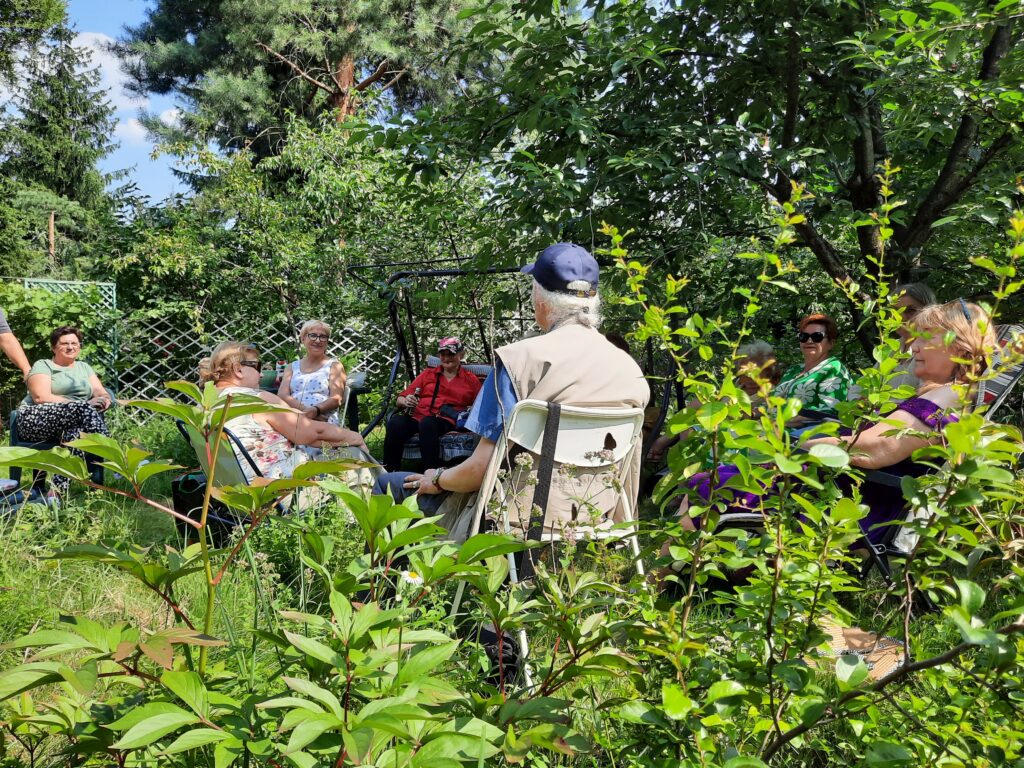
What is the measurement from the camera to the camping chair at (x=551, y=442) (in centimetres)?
221

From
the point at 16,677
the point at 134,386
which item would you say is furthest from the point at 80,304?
the point at 16,677

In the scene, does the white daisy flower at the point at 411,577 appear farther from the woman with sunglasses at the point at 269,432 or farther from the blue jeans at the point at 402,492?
the woman with sunglasses at the point at 269,432

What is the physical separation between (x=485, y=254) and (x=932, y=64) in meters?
2.04

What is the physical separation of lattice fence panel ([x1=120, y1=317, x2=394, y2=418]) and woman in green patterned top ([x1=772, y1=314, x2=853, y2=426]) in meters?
4.94

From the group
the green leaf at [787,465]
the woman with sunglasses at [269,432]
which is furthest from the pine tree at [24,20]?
the green leaf at [787,465]

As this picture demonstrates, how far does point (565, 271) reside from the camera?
8.16 feet

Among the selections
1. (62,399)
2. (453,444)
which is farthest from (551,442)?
(62,399)

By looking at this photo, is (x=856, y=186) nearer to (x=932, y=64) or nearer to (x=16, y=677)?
(x=932, y=64)

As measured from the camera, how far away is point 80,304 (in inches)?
322

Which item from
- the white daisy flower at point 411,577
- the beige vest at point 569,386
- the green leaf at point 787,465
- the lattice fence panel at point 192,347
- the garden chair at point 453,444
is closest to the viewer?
the green leaf at point 787,465

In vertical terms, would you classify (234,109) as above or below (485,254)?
above

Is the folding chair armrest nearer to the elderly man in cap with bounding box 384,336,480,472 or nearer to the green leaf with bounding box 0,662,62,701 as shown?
the green leaf with bounding box 0,662,62,701

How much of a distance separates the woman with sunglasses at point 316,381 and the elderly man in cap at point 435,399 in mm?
534

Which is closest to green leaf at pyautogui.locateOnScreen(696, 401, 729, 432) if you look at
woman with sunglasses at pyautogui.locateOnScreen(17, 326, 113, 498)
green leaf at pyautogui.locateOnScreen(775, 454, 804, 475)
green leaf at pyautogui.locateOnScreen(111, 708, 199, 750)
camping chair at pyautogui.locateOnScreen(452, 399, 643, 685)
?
green leaf at pyautogui.locateOnScreen(775, 454, 804, 475)
